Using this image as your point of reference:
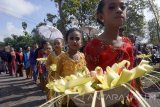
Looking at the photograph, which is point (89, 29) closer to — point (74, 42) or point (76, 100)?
point (74, 42)

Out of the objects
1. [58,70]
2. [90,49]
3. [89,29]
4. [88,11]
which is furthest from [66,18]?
[90,49]

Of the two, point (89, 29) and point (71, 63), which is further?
point (89, 29)

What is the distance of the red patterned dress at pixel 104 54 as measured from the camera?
2.19 metres

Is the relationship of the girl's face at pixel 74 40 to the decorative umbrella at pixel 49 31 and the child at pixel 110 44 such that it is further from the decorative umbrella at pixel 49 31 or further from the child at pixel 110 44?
the decorative umbrella at pixel 49 31

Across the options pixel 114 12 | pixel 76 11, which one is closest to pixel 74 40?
pixel 114 12

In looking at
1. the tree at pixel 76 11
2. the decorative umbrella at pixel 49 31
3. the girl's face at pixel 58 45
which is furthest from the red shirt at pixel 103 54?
the tree at pixel 76 11

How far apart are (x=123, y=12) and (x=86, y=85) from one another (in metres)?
0.87

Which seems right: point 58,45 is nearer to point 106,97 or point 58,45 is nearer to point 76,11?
point 106,97

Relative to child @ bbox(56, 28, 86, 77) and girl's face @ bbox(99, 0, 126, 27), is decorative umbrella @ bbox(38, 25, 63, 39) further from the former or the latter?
Answer: girl's face @ bbox(99, 0, 126, 27)

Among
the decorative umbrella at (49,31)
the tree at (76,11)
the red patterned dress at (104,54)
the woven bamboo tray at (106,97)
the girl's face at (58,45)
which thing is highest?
the tree at (76,11)

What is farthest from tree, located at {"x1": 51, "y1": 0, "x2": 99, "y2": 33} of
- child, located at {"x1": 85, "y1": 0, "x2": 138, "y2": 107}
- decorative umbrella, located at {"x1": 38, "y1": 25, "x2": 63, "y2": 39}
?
child, located at {"x1": 85, "y1": 0, "x2": 138, "y2": 107}

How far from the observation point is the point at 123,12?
6.96 ft

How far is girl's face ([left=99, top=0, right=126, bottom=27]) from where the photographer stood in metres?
2.11

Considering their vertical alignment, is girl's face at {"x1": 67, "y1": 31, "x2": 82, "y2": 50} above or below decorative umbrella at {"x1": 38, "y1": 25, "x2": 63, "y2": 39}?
below
